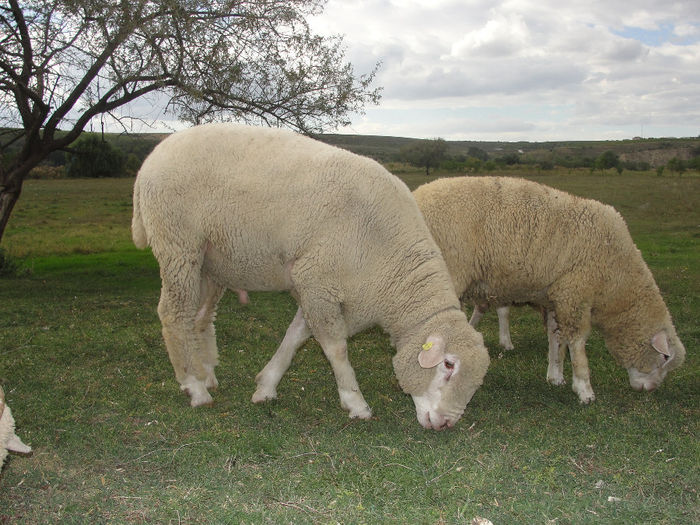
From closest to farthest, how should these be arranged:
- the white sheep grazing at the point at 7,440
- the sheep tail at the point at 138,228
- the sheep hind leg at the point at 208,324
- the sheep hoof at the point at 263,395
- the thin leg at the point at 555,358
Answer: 1. the white sheep grazing at the point at 7,440
2. the sheep tail at the point at 138,228
3. the sheep hoof at the point at 263,395
4. the sheep hind leg at the point at 208,324
5. the thin leg at the point at 555,358

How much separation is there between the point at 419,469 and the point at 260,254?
88.4 inches

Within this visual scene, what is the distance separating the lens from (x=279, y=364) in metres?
5.98

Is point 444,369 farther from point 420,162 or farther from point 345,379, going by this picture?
point 420,162

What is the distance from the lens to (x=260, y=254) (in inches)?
212

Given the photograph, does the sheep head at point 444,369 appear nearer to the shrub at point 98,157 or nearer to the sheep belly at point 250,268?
the sheep belly at point 250,268

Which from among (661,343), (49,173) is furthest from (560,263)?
(49,173)

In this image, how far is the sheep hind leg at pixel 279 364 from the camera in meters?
5.96

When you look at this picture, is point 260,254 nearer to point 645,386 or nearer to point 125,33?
point 645,386

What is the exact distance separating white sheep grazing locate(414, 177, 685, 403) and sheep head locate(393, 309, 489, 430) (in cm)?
122

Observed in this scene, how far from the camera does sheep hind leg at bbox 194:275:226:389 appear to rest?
6.11m

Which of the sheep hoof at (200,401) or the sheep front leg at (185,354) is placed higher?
the sheep front leg at (185,354)

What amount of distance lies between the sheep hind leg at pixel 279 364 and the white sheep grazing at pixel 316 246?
2.07 ft

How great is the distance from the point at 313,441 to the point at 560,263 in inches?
125

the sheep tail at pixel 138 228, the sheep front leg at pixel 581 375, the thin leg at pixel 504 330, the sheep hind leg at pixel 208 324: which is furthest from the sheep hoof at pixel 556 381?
the sheep tail at pixel 138 228
